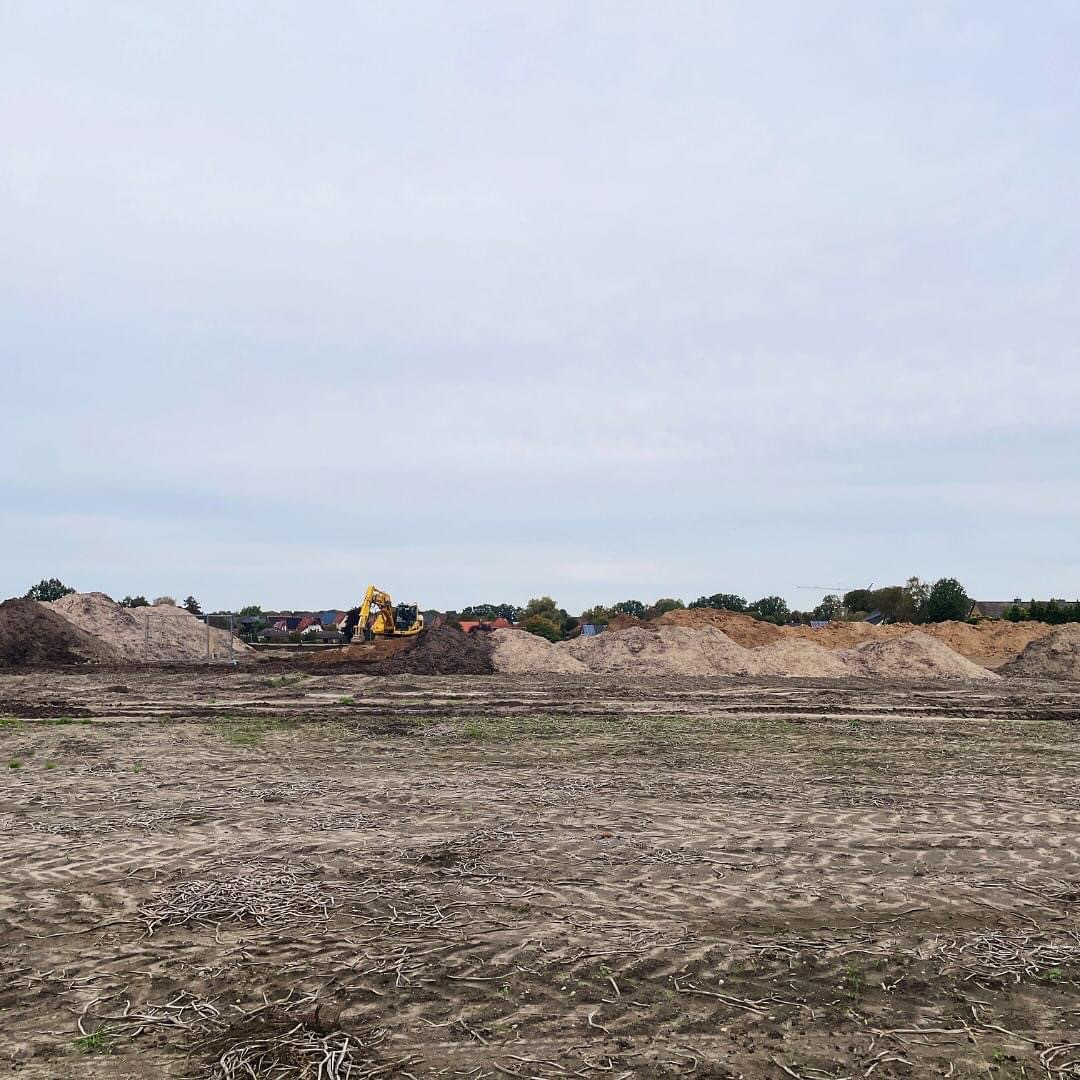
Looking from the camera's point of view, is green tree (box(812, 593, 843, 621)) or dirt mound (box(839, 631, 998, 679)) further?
green tree (box(812, 593, 843, 621))

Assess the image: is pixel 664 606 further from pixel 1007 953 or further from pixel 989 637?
pixel 1007 953

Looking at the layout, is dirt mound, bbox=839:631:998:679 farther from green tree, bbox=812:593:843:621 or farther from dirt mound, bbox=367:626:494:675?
green tree, bbox=812:593:843:621

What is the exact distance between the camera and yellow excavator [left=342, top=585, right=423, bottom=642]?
53250 mm

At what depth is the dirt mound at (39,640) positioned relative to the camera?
4225cm

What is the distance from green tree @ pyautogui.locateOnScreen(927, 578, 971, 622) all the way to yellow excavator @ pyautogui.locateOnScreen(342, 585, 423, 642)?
191 feet

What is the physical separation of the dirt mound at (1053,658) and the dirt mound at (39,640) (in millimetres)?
45989

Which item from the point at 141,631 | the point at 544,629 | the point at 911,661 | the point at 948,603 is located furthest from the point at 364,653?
the point at 948,603

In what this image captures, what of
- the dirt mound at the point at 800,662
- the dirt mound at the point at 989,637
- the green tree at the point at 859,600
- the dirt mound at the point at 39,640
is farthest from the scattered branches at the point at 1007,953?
the green tree at the point at 859,600

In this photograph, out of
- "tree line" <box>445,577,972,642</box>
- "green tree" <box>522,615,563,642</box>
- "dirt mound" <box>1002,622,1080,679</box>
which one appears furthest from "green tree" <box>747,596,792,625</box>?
"dirt mound" <box>1002,622,1080,679</box>

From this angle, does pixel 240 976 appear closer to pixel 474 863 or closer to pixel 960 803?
pixel 474 863

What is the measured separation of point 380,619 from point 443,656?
14.0 metres

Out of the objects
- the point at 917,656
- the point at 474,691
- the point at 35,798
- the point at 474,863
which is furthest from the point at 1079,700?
the point at 35,798

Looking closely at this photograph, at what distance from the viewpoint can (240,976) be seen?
5.15m

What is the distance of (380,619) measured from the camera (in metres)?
53.3
